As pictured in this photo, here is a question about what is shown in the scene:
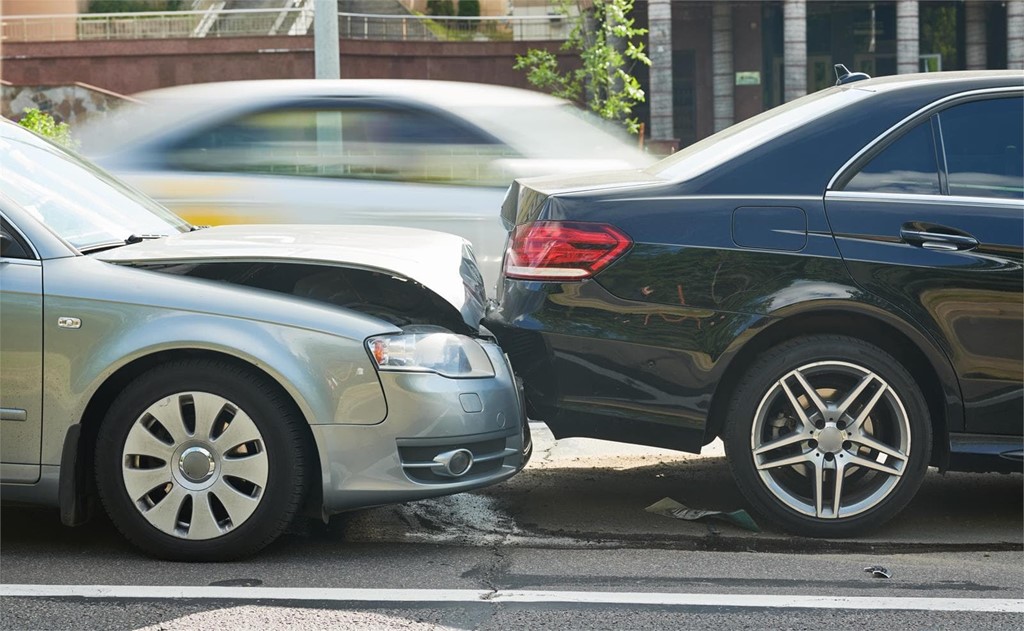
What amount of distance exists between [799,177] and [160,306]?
2312mm

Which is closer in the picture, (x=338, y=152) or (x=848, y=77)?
(x=848, y=77)

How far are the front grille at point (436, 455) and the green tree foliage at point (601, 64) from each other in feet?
64.2

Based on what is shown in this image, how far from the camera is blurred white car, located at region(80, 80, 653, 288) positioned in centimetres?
875

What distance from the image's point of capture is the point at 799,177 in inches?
183

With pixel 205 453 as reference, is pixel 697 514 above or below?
below

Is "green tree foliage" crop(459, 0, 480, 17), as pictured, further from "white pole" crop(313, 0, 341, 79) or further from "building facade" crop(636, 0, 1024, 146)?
"white pole" crop(313, 0, 341, 79)

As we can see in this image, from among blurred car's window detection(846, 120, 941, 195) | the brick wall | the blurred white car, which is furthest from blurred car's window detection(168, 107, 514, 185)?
the brick wall

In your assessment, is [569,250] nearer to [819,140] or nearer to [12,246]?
[819,140]

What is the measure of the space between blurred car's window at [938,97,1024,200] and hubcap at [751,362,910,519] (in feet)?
2.69

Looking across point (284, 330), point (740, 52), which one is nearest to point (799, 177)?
point (284, 330)

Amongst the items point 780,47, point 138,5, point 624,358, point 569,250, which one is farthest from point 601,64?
point 624,358

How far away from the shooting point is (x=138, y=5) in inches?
1291

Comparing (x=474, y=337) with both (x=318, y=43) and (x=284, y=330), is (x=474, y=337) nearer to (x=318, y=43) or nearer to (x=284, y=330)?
(x=284, y=330)

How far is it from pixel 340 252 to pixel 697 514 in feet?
5.72
